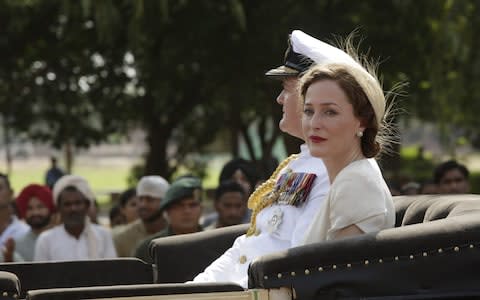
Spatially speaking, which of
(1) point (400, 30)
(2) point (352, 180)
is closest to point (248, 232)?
(2) point (352, 180)

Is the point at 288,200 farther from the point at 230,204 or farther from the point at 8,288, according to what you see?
the point at 230,204

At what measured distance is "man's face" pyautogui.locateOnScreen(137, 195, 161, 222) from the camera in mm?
8945

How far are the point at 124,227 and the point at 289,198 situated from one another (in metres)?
4.71

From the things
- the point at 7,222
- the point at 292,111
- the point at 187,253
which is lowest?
the point at 7,222

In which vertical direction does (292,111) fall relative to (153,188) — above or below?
above

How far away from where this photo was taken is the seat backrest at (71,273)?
15.7ft

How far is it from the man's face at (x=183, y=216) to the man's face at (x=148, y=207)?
1.20 metres

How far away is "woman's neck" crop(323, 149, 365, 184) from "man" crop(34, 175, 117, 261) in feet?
13.4

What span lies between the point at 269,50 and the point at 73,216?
546cm

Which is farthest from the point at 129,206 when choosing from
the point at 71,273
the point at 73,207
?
the point at 71,273

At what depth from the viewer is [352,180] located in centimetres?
404

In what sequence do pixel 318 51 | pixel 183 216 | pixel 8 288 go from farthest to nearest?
pixel 183 216
pixel 318 51
pixel 8 288

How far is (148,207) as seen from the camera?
904cm

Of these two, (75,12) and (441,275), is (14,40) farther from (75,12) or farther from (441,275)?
(441,275)
